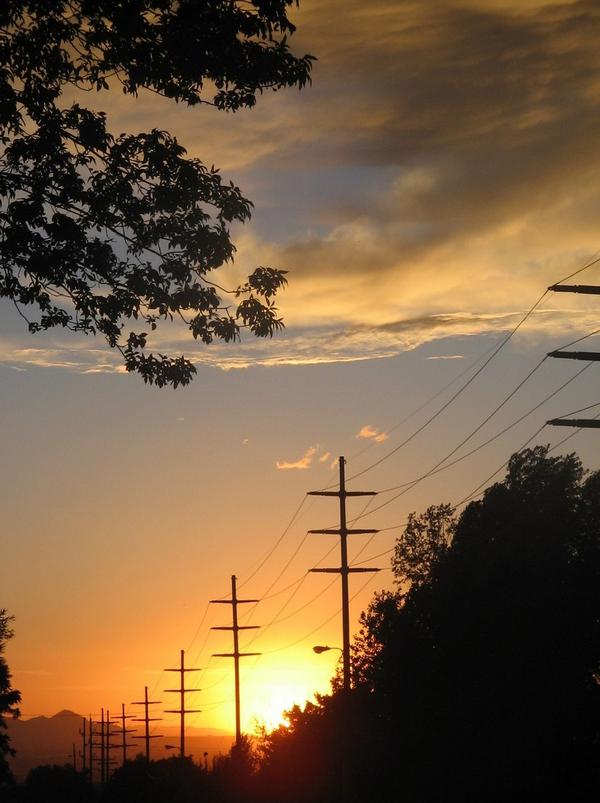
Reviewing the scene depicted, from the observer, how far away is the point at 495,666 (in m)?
55.6

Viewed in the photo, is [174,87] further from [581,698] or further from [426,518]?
[426,518]

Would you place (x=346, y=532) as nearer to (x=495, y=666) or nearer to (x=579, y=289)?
(x=495, y=666)

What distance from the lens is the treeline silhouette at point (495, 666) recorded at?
54250mm

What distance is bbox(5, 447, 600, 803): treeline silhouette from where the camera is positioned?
54.2m

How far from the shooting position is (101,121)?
59.2 feet

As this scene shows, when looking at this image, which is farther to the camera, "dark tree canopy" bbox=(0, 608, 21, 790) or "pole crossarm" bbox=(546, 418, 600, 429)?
"dark tree canopy" bbox=(0, 608, 21, 790)

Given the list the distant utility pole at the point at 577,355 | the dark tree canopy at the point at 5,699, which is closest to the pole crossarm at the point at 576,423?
the distant utility pole at the point at 577,355

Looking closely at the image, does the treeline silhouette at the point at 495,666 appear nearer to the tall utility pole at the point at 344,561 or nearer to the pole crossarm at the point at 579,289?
the tall utility pole at the point at 344,561

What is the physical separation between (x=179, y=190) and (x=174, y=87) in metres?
1.47

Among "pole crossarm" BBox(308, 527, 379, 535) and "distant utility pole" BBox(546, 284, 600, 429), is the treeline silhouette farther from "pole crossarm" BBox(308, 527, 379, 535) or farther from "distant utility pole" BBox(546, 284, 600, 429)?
"distant utility pole" BBox(546, 284, 600, 429)

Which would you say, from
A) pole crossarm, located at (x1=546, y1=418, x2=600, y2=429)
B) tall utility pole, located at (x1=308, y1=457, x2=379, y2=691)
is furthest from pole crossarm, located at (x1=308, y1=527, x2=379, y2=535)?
pole crossarm, located at (x1=546, y1=418, x2=600, y2=429)

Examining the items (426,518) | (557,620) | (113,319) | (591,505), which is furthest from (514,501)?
(113,319)

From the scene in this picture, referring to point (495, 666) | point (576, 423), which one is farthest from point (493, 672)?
point (576, 423)

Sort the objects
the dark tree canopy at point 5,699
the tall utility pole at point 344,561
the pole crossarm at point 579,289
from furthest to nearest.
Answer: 1. the dark tree canopy at point 5,699
2. the tall utility pole at point 344,561
3. the pole crossarm at point 579,289
